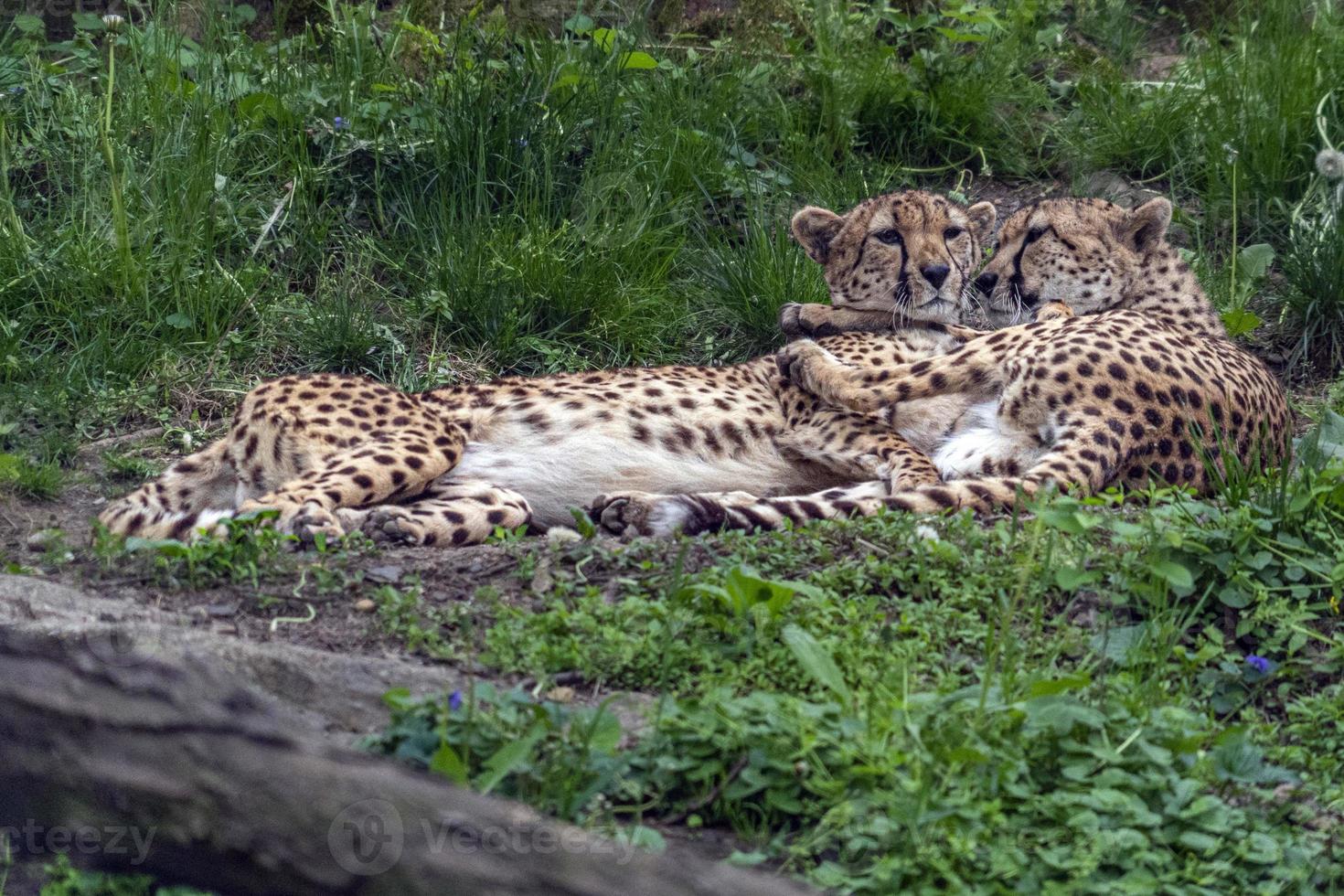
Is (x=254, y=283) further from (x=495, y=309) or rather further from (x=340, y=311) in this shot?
(x=495, y=309)

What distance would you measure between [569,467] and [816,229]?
1637mm

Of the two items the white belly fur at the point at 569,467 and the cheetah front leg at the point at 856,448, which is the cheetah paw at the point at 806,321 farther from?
the white belly fur at the point at 569,467

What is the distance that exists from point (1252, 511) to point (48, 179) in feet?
15.7

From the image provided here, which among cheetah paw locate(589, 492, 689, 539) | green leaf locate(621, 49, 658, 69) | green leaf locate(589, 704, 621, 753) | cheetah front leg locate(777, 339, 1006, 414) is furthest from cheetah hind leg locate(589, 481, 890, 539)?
green leaf locate(621, 49, 658, 69)

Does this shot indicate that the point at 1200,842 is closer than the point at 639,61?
Yes

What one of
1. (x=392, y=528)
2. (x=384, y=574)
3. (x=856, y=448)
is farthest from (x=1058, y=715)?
(x=856, y=448)

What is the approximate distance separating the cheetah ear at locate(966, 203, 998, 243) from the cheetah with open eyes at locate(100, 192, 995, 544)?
0.52 ft

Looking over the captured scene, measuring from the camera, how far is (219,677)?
6.75 feet

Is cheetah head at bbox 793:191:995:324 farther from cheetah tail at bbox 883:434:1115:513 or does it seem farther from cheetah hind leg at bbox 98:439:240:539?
cheetah hind leg at bbox 98:439:240:539

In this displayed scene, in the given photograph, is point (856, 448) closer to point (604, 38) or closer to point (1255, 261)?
point (1255, 261)

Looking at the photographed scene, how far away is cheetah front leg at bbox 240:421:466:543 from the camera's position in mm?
4058

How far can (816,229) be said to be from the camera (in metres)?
5.82

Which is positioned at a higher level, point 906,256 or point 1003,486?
point 906,256

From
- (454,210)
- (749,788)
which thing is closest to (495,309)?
(454,210)
